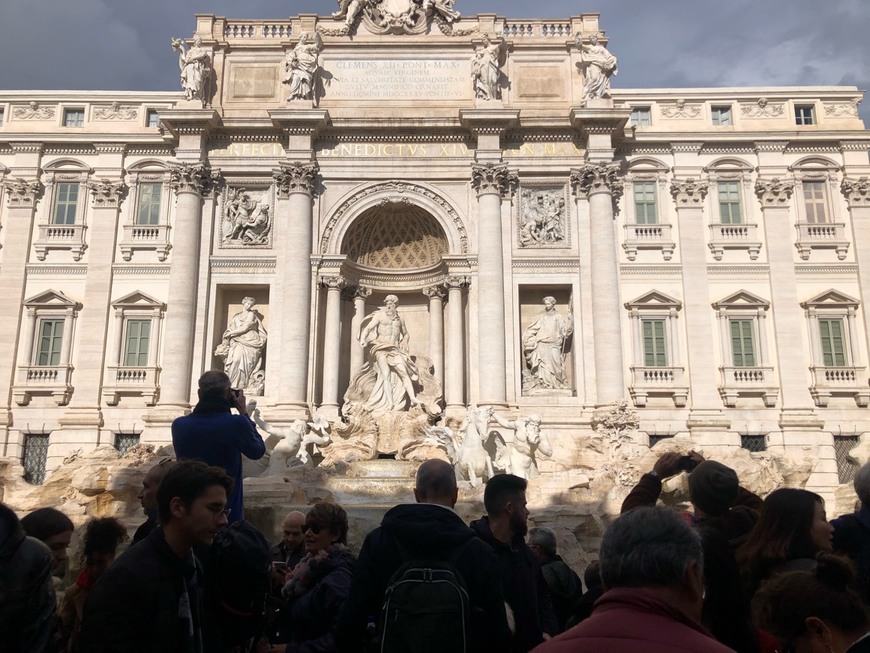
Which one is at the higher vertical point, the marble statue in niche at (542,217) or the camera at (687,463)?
the marble statue in niche at (542,217)

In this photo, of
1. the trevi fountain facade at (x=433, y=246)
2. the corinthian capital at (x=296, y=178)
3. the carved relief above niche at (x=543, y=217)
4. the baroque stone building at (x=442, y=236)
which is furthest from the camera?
the carved relief above niche at (x=543, y=217)

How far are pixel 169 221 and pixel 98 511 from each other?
11.6m

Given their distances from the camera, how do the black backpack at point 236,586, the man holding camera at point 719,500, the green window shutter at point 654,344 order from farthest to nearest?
the green window shutter at point 654,344 → the man holding camera at point 719,500 → the black backpack at point 236,586

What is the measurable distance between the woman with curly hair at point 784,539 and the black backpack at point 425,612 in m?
1.76

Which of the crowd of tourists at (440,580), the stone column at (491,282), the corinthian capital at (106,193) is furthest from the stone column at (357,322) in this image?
the crowd of tourists at (440,580)

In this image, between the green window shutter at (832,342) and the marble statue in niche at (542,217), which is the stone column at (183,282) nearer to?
the marble statue in niche at (542,217)

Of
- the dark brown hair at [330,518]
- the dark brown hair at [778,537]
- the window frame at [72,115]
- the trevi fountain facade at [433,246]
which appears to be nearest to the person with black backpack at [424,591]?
the dark brown hair at [330,518]

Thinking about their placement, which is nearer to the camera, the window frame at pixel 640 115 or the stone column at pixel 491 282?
the stone column at pixel 491 282

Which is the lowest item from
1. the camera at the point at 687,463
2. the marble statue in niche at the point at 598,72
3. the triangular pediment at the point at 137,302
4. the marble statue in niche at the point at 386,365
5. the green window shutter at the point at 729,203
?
the camera at the point at 687,463

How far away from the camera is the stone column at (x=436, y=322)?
24.8 m

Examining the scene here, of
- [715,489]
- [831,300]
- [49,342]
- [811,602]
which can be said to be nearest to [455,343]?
[831,300]

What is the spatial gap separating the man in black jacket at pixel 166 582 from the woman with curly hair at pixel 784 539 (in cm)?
303

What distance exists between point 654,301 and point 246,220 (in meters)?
13.8

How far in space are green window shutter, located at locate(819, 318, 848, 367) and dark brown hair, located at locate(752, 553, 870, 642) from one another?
23445mm
